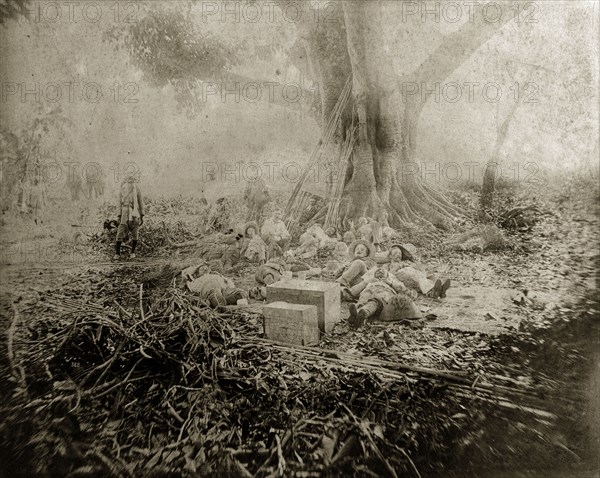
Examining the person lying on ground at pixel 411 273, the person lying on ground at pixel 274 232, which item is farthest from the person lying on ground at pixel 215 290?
the person lying on ground at pixel 411 273

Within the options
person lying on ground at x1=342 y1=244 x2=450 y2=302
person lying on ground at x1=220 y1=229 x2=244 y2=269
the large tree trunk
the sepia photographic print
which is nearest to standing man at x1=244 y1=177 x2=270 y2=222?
the sepia photographic print

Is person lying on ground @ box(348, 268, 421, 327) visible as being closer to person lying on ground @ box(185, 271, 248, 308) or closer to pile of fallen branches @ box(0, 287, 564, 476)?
pile of fallen branches @ box(0, 287, 564, 476)

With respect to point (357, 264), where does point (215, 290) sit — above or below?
below

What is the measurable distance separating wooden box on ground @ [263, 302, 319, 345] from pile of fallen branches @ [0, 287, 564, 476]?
74 mm

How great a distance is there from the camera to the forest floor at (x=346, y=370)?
265cm

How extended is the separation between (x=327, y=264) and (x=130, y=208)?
151cm

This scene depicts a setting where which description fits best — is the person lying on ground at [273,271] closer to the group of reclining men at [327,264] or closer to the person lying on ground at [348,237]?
the group of reclining men at [327,264]

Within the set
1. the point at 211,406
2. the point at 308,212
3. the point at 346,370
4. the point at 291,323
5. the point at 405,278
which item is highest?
the point at 308,212

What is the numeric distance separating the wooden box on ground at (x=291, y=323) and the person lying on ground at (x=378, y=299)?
292 mm

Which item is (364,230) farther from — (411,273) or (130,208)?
(130,208)

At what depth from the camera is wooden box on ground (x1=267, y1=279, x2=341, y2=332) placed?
2.96 meters

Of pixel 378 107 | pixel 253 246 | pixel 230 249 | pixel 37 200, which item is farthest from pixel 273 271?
pixel 37 200

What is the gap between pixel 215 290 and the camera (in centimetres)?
315

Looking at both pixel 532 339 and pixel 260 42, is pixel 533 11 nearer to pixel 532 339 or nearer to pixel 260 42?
pixel 260 42
